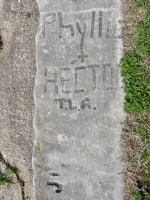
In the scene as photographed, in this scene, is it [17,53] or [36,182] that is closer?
[36,182]

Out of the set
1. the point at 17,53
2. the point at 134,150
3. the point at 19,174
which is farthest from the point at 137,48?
the point at 19,174

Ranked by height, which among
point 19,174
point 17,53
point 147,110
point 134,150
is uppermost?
point 17,53

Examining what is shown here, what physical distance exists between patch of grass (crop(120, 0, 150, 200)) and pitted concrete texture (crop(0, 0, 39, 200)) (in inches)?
46.3

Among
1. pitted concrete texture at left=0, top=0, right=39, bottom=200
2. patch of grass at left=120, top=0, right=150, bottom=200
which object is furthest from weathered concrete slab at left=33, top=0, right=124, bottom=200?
pitted concrete texture at left=0, top=0, right=39, bottom=200

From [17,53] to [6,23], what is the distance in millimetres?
380

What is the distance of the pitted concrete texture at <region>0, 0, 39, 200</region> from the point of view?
14.2 ft

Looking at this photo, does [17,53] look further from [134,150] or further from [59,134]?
[134,150]

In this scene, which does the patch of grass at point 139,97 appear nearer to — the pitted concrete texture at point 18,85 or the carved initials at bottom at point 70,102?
the carved initials at bottom at point 70,102

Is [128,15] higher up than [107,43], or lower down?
higher up

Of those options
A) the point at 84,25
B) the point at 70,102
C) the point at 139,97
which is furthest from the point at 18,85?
the point at 139,97

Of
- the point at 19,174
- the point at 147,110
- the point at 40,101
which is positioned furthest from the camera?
the point at 19,174

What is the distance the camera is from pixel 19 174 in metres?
4.36

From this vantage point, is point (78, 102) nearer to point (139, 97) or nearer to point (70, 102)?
point (70, 102)

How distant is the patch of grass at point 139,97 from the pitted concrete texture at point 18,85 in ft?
3.86
